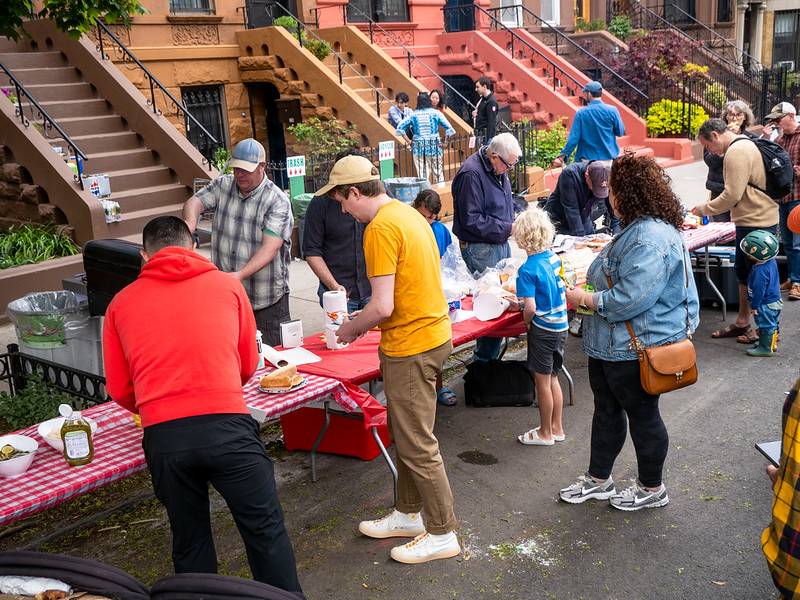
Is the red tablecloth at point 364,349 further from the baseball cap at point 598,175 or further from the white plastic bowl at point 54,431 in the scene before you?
the baseball cap at point 598,175

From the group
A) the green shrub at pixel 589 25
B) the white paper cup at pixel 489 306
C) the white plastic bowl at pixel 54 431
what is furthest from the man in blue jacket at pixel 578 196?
the green shrub at pixel 589 25

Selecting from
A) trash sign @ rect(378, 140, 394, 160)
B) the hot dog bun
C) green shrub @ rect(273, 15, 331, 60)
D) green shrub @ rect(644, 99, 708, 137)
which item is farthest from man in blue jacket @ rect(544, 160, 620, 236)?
green shrub @ rect(644, 99, 708, 137)

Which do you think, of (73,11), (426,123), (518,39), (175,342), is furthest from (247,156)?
(518,39)

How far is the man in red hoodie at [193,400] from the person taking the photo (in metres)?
3.16

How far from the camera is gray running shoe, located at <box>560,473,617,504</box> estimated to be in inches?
192

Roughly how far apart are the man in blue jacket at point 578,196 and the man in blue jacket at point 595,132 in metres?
Answer: 3.25

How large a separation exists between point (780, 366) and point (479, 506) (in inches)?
144

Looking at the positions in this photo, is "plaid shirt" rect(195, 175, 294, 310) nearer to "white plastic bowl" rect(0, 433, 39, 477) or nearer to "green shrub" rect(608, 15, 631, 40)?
"white plastic bowl" rect(0, 433, 39, 477)

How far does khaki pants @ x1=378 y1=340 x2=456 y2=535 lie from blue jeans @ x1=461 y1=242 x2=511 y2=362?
2709 millimetres

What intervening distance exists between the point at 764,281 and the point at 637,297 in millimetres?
3438

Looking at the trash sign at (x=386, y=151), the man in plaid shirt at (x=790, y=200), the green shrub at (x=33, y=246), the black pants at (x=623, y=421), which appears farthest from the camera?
the trash sign at (x=386, y=151)

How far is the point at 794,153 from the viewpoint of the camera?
29.1 ft

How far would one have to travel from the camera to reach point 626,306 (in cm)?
429

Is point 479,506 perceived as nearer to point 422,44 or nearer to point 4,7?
point 4,7
